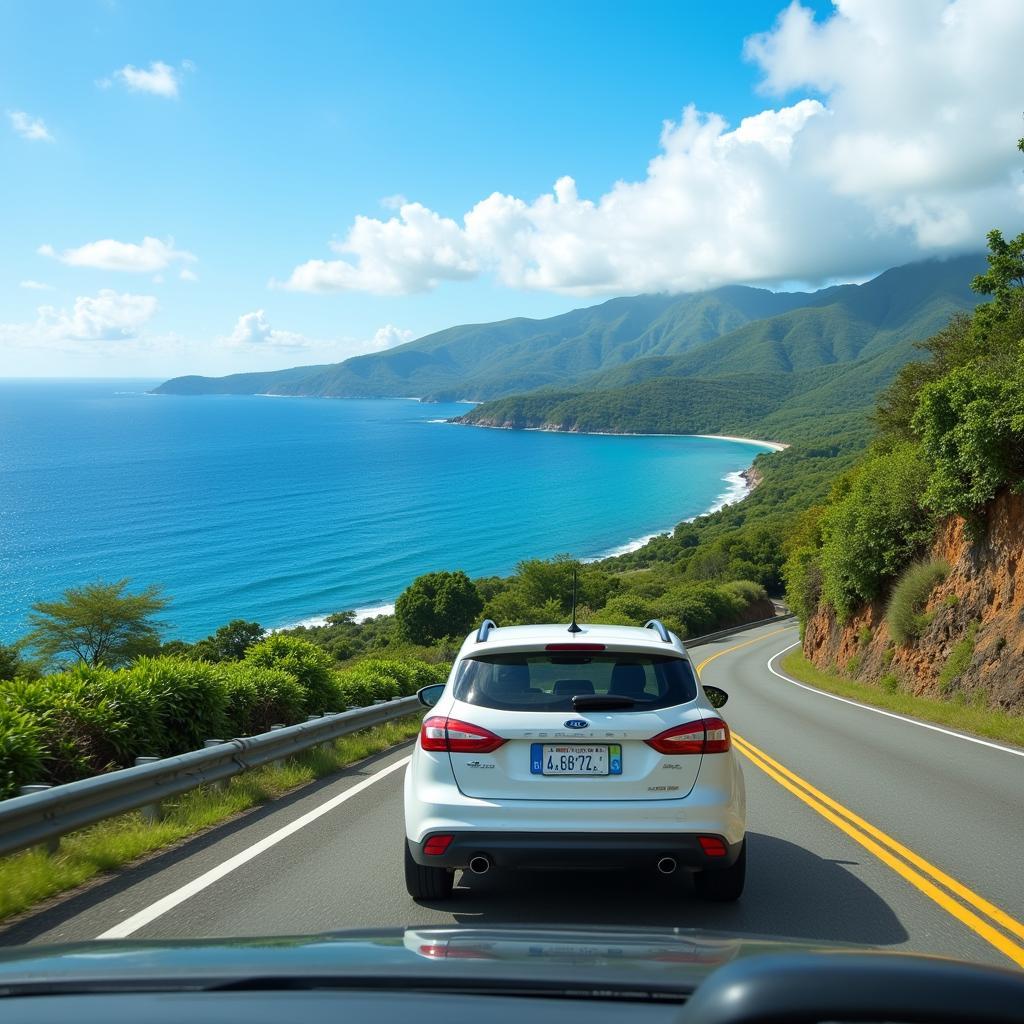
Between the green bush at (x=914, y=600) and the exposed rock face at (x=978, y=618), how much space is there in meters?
0.23

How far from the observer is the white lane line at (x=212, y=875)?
516 centimetres

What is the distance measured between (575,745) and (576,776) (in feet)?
0.54

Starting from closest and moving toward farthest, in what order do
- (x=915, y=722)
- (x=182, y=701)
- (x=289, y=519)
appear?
(x=182, y=701) → (x=915, y=722) → (x=289, y=519)

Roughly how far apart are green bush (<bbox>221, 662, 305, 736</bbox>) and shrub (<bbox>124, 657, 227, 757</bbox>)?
1.80 feet

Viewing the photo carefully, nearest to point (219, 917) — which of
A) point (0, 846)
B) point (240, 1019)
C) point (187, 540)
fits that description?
point (0, 846)

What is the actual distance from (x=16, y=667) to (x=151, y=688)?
27.9 metres

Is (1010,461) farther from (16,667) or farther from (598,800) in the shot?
(16,667)

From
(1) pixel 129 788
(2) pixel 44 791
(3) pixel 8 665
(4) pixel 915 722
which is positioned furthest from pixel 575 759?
(3) pixel 8 665

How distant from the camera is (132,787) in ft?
23.7

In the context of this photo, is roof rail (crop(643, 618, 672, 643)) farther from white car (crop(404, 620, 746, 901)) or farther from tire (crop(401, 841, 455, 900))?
tire (crop(401, 841, 455, 900))

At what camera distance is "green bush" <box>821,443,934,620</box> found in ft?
94.6

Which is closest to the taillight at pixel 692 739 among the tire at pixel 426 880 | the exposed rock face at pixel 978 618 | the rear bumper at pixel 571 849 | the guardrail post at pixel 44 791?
the rear bumper at pixel 571 849

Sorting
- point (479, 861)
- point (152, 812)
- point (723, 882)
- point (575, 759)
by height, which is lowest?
point (152, 812)

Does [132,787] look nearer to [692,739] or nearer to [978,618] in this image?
[692,739]
